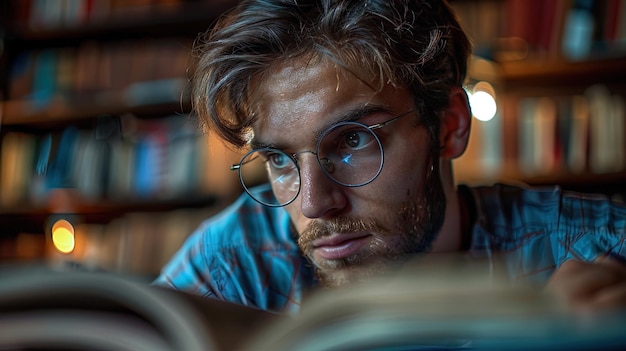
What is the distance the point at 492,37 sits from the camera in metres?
2.09

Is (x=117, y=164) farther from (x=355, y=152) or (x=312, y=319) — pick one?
(x=312, y=319)

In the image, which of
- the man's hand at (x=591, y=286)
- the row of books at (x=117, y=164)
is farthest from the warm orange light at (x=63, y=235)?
the man's hand at (x=591, y=286)

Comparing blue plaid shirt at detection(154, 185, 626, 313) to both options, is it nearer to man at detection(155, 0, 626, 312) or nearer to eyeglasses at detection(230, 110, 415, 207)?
man at detection(155, 0, 626, 312)

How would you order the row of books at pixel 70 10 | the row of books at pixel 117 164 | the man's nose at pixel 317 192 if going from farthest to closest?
the row of books at pixel 70 10, the row of books at pixel 117 164, the man's nose at pixel 317 192

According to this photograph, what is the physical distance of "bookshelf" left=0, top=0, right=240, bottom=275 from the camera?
2.29 m

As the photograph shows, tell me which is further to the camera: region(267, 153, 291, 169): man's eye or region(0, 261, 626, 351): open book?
region(267, 153, 291, 169): man's eye

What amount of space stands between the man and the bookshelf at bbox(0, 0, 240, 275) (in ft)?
3.27

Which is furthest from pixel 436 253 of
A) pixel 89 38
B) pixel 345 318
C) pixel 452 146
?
pixel 89 38

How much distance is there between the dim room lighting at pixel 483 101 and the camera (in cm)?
186

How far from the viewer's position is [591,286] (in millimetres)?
484

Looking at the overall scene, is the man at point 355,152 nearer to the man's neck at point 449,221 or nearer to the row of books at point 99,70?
the man's neck at point 449,221

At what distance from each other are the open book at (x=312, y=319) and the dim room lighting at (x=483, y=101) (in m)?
1.46

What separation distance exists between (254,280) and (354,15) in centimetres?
52

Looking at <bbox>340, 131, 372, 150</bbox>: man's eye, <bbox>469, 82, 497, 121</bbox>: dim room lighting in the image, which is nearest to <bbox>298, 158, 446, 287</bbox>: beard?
<bbox>340, 131, 372, 150</bbox>: man's eye
